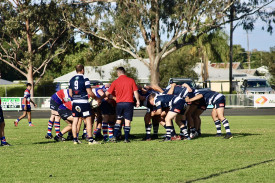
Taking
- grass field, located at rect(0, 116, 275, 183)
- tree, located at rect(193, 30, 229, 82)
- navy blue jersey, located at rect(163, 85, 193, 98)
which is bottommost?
grass field, located at rect(0, 116, 275, 183)

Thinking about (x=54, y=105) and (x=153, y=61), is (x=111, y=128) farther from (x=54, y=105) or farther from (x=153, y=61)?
(x=153, y=61)

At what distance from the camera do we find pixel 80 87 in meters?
14.1

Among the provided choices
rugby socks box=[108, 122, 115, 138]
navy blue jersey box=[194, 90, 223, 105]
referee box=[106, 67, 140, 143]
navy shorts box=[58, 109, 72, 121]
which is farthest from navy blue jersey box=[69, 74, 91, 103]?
navy blue jersey box=[194, 90, 223, 105]

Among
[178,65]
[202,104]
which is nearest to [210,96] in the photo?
[202,104]

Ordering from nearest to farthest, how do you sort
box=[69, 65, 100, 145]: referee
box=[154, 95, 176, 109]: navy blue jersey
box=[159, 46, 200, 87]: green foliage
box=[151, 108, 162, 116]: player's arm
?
box=[69, 65, 100, 145]: referee < box=[154, 95, 176, 109]: navy blue jersey < box=[151, 108, 162, 116]: player's arm < box=[159, 46, 200, 87]: green foliage

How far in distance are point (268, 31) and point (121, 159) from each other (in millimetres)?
39066

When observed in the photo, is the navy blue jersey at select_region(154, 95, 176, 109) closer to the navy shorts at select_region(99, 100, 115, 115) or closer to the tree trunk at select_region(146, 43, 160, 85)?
the navy shorts at select_region(99, 100, 115, 115)

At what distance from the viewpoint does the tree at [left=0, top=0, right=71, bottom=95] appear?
53.4 metres

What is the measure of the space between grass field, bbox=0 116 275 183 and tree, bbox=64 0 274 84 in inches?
1180

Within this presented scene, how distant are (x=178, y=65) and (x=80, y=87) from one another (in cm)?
5258

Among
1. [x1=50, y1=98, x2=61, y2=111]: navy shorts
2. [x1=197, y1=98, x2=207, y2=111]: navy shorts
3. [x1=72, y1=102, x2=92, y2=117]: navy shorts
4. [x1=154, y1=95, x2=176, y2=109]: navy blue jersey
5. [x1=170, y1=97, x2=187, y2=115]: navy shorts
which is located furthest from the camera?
[x1=50, y1=98, x2=61, y2=111]: navy shorts

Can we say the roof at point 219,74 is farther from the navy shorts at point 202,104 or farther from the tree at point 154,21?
the navy shorts at point 202,104

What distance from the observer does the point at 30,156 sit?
11922 millimetres

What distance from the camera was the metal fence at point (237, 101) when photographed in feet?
148
